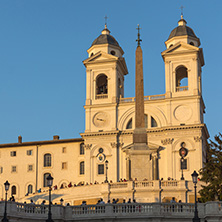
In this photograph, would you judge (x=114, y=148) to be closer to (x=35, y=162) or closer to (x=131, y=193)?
(x=35, y=162)

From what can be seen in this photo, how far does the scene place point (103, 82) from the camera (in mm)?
98438

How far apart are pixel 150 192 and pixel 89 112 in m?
33.4

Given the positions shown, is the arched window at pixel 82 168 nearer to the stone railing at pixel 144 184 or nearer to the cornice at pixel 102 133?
the cornice at pixel 102 133

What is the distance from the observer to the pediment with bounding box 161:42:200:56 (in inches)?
3581

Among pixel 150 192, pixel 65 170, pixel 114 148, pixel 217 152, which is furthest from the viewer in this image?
pixel 65 170

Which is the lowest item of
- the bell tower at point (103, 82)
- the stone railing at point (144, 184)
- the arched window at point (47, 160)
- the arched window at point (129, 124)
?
the stone railing at point (144, 184)

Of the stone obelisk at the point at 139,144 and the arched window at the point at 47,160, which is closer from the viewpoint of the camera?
the stone obelisk at the point at 139,144

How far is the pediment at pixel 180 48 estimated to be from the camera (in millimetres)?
90969

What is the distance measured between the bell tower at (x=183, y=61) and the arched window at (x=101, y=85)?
10.4 metres

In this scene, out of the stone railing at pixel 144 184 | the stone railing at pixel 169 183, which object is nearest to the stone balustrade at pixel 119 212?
the stone railing at pixel 144 184

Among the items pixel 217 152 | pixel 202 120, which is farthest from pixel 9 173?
pixel 217 152

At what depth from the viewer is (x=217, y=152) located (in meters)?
53.2

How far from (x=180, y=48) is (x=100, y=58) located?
12528 millimetres

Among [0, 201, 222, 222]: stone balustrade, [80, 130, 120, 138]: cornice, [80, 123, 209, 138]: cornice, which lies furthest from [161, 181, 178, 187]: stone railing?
[80, 130, 120, 138]: cornice
